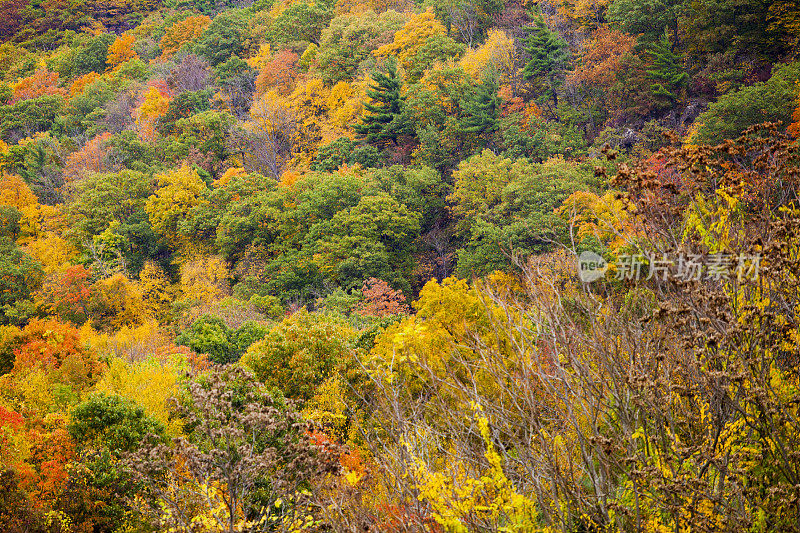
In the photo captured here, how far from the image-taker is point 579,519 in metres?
4.23

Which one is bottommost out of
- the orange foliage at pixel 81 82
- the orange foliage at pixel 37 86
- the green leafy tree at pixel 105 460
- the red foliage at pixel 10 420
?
the green leafy tree at pixel 105 460

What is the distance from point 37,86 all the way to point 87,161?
71.7 feet

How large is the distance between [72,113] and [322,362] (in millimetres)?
45476

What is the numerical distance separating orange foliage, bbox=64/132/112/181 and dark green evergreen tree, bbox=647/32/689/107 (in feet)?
111

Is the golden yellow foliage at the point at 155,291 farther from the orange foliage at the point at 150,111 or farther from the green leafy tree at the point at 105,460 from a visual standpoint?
the green leafy tree at the point at 105,460

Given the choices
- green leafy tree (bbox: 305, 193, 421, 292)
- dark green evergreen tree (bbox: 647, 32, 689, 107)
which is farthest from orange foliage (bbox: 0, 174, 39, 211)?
dark green evergreen tree (bbox: 647, 32, 689, 107)

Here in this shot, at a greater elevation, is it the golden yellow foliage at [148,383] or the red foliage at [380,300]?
the golden yellow foliage at [148,383]

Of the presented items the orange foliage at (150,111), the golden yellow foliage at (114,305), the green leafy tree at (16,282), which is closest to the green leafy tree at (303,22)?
the orange foliage at (150,111)

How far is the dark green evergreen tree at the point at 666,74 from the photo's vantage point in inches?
1024

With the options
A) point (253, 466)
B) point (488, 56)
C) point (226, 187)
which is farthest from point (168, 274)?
point (253, 466)

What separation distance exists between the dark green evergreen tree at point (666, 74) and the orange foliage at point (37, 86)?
4818 cm

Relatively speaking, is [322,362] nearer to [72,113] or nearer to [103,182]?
[103,182]

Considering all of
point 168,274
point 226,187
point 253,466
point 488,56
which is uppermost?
point 253,466

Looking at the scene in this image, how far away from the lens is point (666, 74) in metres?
26.2
